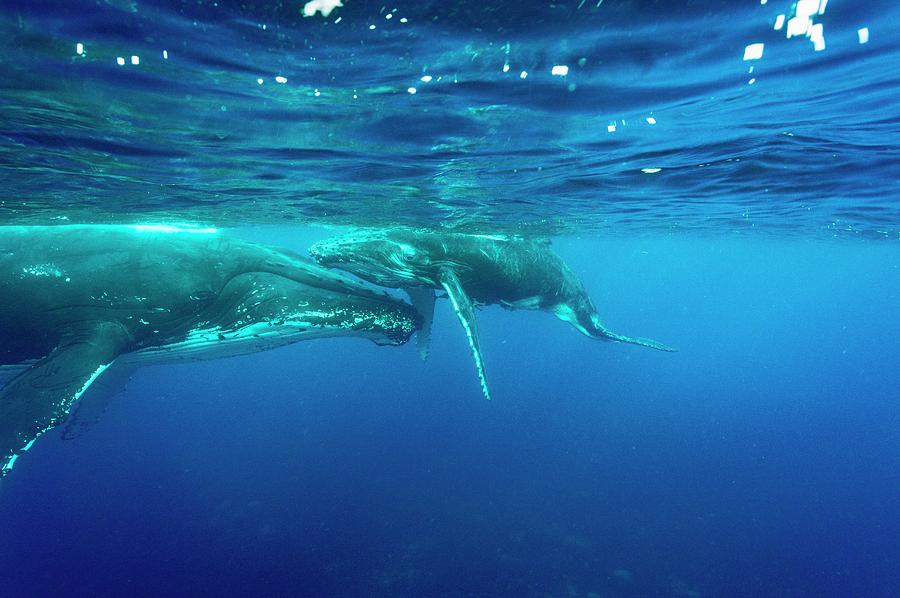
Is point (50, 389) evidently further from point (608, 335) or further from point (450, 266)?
point (608, 335)

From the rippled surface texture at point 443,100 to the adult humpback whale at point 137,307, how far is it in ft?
7.44

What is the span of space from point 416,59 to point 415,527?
1556 cm

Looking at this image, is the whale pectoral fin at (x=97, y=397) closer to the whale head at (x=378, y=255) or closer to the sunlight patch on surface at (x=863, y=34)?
the whale head at (x=378, y=255)

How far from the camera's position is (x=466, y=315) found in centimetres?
818

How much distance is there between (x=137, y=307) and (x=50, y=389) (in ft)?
5.26

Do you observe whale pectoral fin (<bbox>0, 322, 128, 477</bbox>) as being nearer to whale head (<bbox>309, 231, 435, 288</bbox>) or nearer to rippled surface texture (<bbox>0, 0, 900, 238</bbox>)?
rippled surface texture (<bbox>0, 0, 900, 238</bbox>)

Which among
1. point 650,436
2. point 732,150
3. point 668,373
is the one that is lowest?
point 668,373

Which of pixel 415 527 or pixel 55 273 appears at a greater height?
pixel 55 273

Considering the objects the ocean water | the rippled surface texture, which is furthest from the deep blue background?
the rippled surface texture

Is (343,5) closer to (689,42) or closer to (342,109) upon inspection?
(342,109)

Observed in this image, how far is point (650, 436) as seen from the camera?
2856 cm

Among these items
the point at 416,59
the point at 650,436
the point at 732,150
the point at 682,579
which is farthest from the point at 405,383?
the point at 416,59

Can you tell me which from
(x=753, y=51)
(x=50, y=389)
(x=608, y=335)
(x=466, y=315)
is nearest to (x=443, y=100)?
(x=466, y=315)

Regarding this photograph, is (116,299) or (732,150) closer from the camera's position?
(116,299)
